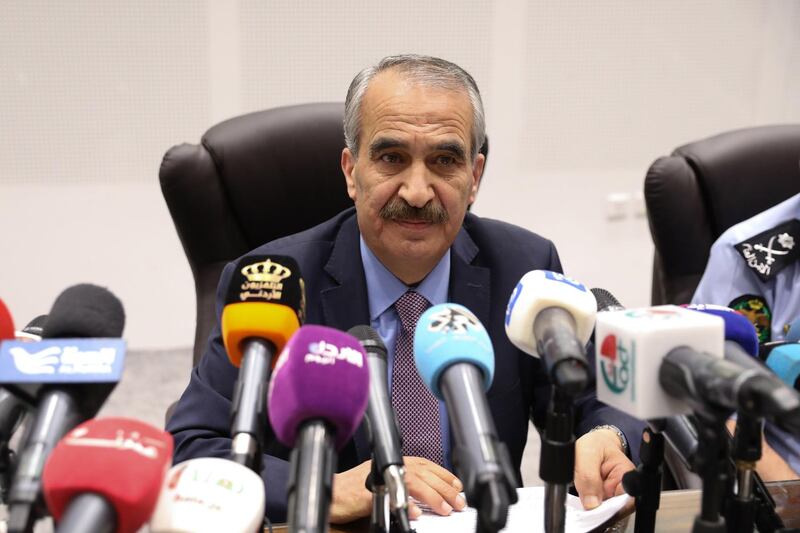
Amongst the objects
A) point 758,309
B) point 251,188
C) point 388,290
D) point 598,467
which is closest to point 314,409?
point 598,467

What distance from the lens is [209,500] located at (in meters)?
0.67

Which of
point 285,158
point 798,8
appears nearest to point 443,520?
point 285,158

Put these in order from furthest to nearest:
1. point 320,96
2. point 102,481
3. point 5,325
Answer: point 320,96
point 5,325
point 102,481

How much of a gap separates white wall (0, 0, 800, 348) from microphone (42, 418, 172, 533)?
3032 mm

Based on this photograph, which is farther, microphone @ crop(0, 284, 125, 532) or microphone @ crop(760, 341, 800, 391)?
microphone @ crop(760, 341, 800, 391)

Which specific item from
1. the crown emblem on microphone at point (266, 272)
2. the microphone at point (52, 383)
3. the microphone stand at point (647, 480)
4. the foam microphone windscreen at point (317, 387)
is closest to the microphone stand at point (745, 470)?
the microphone stand at point (647, 480)

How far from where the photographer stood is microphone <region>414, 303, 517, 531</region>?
668mm

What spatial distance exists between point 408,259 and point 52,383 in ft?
3.08

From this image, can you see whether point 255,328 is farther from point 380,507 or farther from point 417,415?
point 417,415

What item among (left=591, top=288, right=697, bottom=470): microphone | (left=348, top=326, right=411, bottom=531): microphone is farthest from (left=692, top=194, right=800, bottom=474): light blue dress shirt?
(left=348, top=326, right=411, bottom=531): microphone

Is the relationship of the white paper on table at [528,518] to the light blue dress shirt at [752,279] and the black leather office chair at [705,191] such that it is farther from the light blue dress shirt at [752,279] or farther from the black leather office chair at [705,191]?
the black leather office chair at [705,191]

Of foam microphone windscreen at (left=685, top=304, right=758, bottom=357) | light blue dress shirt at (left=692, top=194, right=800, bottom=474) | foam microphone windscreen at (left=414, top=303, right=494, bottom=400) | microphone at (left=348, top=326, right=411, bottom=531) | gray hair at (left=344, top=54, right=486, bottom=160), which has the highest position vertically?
gray hair at (left=344, top=54, right=486, bottom=160)

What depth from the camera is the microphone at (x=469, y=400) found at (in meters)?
0.67

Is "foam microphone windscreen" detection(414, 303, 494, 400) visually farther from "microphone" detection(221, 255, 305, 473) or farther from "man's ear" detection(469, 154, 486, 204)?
"man's ear" detection(469, 154, 486, 204)
